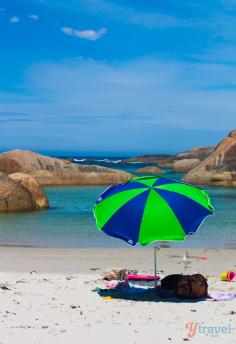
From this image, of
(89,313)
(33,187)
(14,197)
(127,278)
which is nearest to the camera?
(89,313)

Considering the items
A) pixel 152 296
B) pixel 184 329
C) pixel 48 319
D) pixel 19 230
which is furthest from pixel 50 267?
pixel 19 230

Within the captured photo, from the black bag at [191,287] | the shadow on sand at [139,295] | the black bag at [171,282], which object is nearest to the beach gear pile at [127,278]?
the shadow on sand at [139,295]

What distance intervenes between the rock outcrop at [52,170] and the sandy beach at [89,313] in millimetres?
33656

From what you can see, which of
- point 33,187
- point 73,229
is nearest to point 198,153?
point 33,187

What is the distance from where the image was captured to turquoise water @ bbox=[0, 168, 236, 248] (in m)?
16.9

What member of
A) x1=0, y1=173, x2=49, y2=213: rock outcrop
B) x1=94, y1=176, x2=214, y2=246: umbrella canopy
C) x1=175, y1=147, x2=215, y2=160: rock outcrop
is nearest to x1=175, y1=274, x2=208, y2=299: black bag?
x1=94, y1=176, x2=214, y2=246: umbrella canopy

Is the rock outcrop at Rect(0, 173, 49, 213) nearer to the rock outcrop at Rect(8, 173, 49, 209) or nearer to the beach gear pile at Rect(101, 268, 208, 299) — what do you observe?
the rock outcrop at Rect(8, 173, 49, 209)

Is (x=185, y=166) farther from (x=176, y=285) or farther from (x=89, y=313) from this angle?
(x=89, y=313)

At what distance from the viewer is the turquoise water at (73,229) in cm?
1688

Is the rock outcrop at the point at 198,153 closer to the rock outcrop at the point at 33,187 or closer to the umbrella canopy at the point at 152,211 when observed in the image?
the rock outcrop at the point at 33,187

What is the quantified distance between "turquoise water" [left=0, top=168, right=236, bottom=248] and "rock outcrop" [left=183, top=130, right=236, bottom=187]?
1593cm

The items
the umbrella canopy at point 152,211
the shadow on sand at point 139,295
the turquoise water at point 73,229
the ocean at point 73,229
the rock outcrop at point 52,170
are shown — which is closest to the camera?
the umbrella canopy at point 152,211

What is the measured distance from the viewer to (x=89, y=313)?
24.6 feet

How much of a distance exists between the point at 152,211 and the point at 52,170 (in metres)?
38.5
